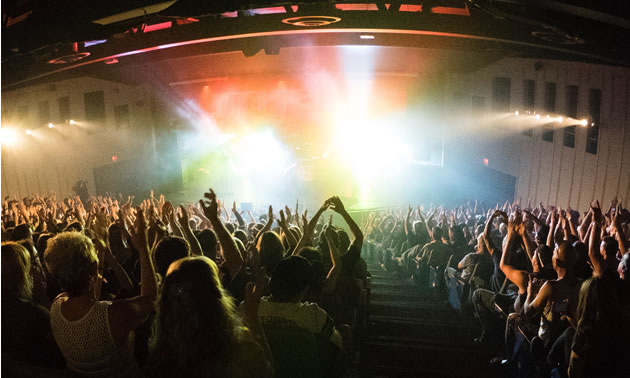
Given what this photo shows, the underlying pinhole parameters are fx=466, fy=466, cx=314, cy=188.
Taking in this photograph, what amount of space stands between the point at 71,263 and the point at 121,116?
2065cm

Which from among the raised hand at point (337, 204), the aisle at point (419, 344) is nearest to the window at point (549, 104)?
the aisle at point (419, 344)

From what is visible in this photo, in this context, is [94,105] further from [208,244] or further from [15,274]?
[15,274]

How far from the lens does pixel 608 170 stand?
11.9 m

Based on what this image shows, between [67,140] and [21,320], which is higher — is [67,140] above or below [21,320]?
above

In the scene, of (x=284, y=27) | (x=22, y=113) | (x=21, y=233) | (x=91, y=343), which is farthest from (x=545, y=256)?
(x=22, y=113)

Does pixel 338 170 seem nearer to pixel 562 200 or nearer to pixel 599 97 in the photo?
pixel 562 200

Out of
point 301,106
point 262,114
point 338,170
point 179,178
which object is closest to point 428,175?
point 338,170

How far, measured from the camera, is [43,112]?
18547 mm

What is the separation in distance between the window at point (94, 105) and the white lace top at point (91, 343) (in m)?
19.8

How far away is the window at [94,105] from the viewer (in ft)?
64.8

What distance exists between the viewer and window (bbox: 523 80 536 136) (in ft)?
50.6

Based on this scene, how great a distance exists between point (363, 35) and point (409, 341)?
6.97m

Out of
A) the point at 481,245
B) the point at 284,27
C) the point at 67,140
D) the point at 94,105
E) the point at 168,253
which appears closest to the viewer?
the point at 168,253

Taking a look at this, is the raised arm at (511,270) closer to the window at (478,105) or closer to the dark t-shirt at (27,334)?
the dark t-shirt at (27,334)
